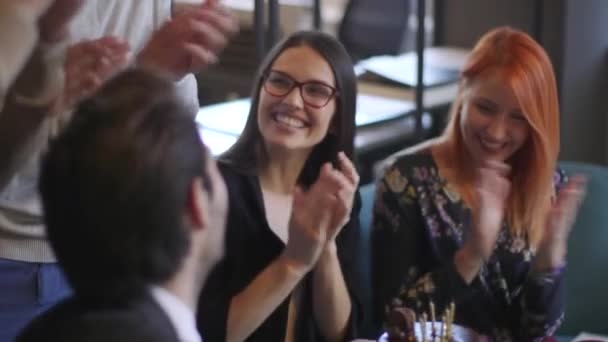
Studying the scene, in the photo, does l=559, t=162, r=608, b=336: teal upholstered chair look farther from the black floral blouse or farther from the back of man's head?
the back of man's head

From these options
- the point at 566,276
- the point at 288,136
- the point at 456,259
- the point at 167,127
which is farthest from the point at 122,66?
the point at 566,276

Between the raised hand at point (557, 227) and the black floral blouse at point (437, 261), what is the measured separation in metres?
0.05

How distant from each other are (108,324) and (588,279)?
4.92ft

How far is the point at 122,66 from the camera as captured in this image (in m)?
1.13

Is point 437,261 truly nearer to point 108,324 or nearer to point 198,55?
point 198,55

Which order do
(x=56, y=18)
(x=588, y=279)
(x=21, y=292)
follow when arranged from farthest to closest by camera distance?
(x=588, y=279), (x=21, y=292), (x=56, y=18)

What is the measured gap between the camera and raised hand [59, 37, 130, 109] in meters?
1.12

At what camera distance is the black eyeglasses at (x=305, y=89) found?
65.4 inches

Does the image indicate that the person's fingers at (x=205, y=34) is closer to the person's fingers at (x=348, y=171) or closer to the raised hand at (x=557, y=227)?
the person's fingers at (x=348, y=171)

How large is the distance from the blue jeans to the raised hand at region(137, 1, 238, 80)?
1.20 ft

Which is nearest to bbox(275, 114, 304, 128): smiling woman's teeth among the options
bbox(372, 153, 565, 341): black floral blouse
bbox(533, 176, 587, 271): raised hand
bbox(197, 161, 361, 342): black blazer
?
bbox(197, 161, 361, 342): black blazer

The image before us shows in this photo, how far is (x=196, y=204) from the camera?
2.96 feet

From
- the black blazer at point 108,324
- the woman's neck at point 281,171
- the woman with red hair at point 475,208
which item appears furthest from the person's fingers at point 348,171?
the black blazer at point 108,324

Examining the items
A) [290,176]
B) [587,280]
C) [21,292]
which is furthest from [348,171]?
[587,280]
